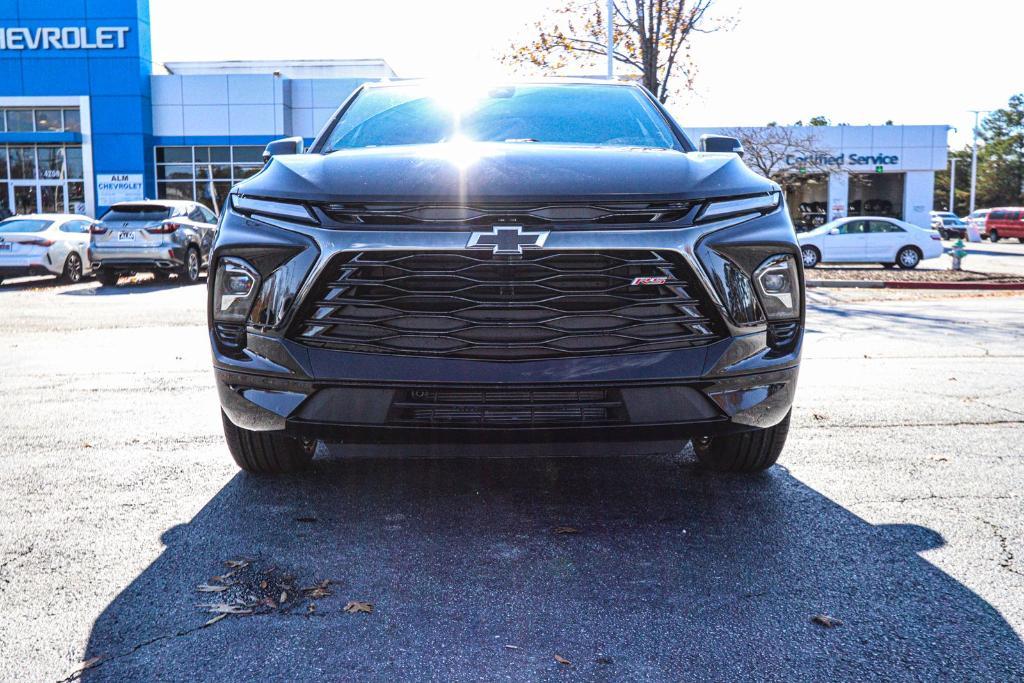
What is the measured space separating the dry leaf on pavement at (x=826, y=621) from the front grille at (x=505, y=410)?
32.9 inches

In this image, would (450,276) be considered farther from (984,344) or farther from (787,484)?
(984,344)

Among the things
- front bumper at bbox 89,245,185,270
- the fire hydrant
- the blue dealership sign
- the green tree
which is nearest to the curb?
the fire hydrant

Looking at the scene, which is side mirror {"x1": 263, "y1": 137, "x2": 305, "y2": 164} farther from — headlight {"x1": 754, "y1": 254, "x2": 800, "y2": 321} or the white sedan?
the white sedan

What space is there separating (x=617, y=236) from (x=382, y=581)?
4.35ft

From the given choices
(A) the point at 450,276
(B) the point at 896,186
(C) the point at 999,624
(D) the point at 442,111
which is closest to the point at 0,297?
(D) the point at 442,111

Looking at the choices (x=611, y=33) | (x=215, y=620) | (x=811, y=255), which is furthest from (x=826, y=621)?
(x=811, y=255)

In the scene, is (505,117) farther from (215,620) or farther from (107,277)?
(107,277)

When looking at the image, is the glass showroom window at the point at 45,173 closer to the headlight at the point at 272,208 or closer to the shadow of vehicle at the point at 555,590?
the shadow of vehicle at the point at 555,590

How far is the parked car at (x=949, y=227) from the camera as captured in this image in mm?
54688

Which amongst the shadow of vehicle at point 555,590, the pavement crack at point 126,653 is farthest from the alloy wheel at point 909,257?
the pavement crack at point 126,653

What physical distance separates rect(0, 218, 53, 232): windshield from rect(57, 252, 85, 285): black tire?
71 cm

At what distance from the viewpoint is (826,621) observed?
271cm

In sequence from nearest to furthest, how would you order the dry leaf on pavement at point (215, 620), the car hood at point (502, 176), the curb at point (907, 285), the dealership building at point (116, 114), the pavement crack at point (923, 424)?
the dry leaf on pavement at point (215, 620) < the car hood at point (502, 176) < the pavement crack at point (923, 424) < the curb at point (907, 285) < the dealership building at point (116, 114)

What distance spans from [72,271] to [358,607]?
17.6m
